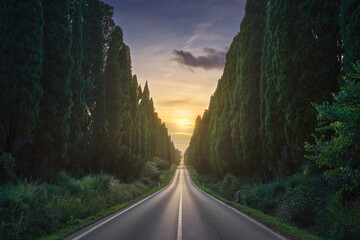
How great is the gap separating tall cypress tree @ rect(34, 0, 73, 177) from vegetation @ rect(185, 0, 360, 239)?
1120cm

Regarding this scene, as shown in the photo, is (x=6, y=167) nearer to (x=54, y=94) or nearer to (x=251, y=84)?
(x=54, y=94)

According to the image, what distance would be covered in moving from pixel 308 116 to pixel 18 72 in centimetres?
1305

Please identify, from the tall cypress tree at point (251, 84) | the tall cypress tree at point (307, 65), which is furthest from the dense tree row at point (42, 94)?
the tall cypress tree at point (251, 84)

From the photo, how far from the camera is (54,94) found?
37.7 ft

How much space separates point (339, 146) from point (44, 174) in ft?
40.4

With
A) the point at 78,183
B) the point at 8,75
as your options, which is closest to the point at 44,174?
the point at 78,183

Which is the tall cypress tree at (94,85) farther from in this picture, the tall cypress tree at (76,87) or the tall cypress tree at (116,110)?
the tall cypress tree at (76,87)

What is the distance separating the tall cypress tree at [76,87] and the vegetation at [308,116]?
12.3 metres

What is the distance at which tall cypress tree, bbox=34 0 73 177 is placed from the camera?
11.0 meters

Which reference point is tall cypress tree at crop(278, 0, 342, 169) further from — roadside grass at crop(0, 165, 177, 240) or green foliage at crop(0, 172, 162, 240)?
green foliage at crop(0, 172, 162, 240)

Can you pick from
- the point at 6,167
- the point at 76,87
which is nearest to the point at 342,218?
the point at 6,167

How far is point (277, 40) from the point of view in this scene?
496 inches

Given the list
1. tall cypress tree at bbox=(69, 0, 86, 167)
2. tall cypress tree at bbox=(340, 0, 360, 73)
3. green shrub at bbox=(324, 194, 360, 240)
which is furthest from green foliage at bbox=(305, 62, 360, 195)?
tall cypress tree at bbox=(69, 0, 86, 167)

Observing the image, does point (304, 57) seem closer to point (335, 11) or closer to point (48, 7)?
point (335, 11)
